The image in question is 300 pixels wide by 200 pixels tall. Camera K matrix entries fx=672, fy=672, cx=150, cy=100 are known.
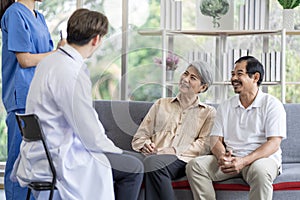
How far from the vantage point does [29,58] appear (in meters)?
3.57

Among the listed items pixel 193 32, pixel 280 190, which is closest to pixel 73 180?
pixel 280 190

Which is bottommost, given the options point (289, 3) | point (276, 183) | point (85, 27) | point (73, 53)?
point (276, 183)

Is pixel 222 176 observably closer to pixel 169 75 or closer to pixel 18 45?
pixel 169 75

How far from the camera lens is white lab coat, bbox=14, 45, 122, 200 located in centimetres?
304

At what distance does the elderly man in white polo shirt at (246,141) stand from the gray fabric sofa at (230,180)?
→ 65 mm

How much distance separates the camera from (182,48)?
9.47 ft

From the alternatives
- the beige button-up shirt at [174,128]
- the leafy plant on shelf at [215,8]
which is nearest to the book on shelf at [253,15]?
the leafy plant on shelf at [215,8]

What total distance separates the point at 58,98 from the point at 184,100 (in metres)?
0.58

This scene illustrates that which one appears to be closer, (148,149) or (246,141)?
(148,149)

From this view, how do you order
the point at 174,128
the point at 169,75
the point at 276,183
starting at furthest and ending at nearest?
the point at 276,183, the point at 169,75, the point at 174,128

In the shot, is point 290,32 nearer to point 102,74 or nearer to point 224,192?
point 224,192

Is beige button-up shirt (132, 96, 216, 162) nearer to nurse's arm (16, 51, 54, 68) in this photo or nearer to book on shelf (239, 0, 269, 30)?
nurse's arm (16, 51, 54, 68)

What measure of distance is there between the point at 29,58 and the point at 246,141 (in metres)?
1.35

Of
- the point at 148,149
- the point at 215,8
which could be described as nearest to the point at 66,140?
the point at 148,149
